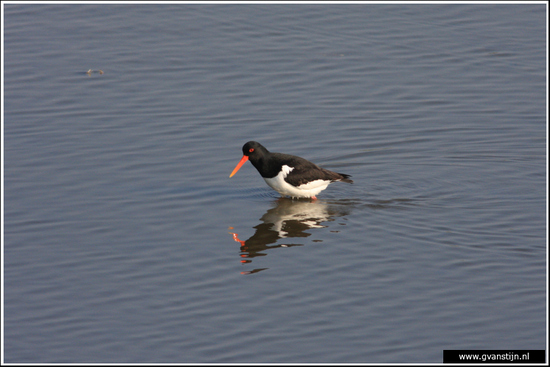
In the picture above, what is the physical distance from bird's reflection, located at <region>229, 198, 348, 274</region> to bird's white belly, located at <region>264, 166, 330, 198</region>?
0.21 m

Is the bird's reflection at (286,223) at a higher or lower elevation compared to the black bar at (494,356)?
higher

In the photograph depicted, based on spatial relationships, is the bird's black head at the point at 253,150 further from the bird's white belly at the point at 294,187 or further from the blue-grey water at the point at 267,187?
the blue-grey water at the point at 267,187

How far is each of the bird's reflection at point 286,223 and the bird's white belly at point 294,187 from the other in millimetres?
208

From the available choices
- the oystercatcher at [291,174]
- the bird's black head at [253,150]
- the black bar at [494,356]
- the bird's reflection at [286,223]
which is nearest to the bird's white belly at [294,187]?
the oystercatcher at [291,174]

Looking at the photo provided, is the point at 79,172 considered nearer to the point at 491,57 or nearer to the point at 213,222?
the point at 213,222

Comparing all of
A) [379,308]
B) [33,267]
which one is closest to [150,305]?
[33,267]

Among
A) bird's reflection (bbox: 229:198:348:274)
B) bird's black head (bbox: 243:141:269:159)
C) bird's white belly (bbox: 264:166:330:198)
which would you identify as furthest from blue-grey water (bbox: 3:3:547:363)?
bird's black head (bbox: 243:141:269:159)

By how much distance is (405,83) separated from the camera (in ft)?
50.4

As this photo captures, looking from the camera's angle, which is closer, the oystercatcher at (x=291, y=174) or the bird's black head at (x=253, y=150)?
the oystercatcher at (x=291, y=174)

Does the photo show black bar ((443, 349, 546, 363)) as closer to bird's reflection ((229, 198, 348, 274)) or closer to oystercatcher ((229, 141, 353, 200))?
bird's reflection ((229, 198, 348, 274))

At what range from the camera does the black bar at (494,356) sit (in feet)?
22.6

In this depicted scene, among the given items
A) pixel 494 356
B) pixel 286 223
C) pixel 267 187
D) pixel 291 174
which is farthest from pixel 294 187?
pixel 494 356

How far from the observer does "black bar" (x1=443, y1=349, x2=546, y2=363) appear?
271 inches

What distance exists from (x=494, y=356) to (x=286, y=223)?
420 centimetres
